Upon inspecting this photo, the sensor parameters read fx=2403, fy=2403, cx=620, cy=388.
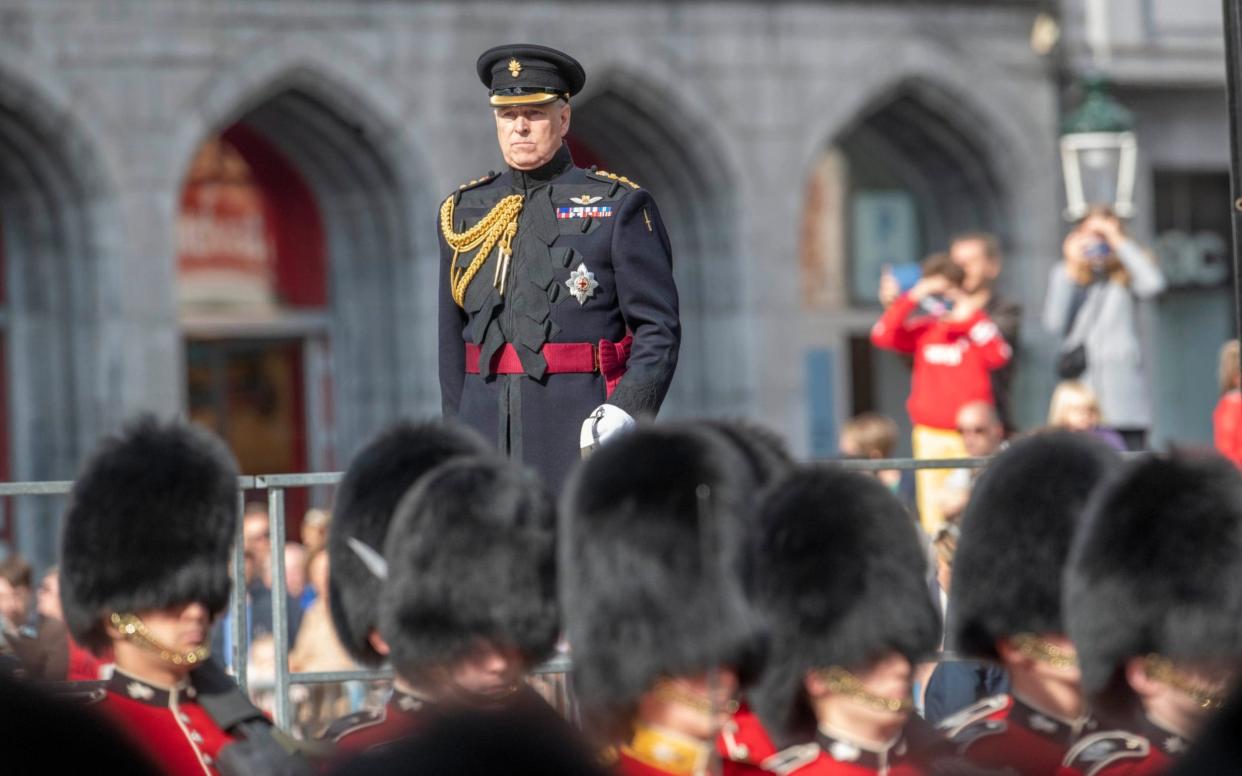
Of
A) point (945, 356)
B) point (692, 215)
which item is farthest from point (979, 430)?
point (692, 215)

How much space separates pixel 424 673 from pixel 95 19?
9.66 metres

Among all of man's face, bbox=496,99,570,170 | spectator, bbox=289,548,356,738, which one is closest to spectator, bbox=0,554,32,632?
spectator, bbox=289,548,356,738

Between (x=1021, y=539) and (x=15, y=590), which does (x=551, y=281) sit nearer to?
(x=1021, y=539)

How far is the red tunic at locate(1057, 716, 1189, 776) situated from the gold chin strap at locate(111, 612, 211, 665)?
1.74 metres

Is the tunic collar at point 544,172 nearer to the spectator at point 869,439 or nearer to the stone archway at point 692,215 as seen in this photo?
the spectator at point 869,439

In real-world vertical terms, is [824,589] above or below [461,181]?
below

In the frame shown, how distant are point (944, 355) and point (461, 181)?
510 centimetres

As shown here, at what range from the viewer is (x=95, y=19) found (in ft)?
44.1

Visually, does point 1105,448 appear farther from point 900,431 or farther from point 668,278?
point 900,431

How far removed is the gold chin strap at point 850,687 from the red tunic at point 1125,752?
430 millimetres

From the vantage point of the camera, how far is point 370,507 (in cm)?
493

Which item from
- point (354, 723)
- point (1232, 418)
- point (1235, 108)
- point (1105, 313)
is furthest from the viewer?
point (1105, 313)

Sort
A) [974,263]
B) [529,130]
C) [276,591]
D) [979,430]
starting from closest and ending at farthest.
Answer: [529,130], [276,591], [979,430], [974,263]

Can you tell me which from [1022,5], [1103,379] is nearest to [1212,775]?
[1103,379]
